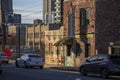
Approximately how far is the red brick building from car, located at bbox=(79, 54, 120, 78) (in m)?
13.9

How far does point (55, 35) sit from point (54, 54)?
107 inches

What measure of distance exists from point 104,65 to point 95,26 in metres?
16.4

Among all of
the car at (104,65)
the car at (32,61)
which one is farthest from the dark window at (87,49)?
the car at (104,65)

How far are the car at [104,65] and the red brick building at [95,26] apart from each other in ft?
45.6

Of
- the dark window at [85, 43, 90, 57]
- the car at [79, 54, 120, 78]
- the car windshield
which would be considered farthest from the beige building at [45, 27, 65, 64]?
the car windshield

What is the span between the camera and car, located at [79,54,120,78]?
28.3 meters

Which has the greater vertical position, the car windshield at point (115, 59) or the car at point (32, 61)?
the car windshield at point (115, 59)

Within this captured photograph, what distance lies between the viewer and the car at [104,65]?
2833 centimetres

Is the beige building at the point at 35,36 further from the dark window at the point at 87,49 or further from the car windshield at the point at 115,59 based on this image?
the car windshield at the point at 115,59

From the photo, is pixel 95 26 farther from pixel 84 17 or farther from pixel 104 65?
pixel 104 65

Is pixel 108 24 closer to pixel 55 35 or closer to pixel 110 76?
pixel 55 35

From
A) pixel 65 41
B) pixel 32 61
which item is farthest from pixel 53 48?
pixel 32 61

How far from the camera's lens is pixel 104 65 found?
28.8m

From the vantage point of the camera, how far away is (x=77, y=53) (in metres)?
48.7
